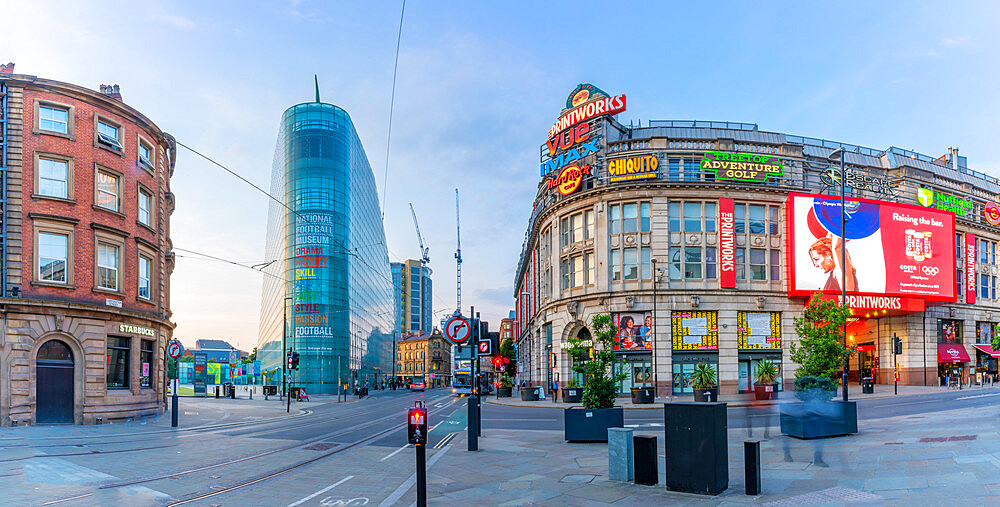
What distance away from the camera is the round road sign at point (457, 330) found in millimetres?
19422

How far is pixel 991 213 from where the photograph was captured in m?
64.7

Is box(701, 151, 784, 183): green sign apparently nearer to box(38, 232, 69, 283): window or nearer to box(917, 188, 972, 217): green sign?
box(917, 188, 972, 217): green sign

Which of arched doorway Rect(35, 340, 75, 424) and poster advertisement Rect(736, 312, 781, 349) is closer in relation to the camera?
arched doorway Rect(35, 340, 75, 424)

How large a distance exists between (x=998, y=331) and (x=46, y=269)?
241 feet

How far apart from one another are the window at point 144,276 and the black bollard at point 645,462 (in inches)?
1165

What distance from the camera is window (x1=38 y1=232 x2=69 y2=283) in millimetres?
27922

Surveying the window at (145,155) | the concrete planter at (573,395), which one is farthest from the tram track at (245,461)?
the concrete planter at (573,395)

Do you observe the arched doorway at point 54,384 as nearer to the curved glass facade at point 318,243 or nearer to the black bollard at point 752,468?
the black bollard at point 752,468

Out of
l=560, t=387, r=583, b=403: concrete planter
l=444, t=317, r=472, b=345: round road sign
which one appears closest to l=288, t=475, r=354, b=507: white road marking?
l=444, t=317, r=472, b=345: round road sign

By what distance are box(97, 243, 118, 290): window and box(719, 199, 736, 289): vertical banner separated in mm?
38657

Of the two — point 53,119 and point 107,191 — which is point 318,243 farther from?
point 53,119

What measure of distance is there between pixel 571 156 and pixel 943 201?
113ft

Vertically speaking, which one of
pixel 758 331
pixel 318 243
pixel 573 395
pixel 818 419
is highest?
pixel 318 243

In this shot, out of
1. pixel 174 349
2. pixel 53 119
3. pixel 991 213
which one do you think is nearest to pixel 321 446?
pixel 174 349
